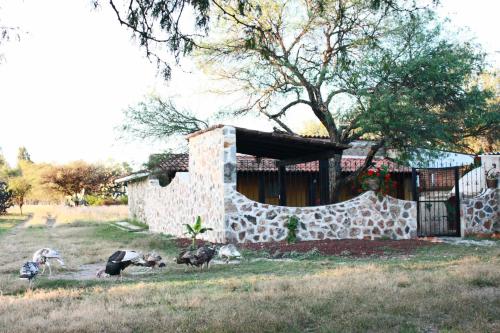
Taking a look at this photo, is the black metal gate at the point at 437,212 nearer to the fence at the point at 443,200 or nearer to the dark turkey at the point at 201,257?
the fence at the point at 443,200

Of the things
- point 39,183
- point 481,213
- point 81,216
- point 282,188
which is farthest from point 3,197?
point 481,213

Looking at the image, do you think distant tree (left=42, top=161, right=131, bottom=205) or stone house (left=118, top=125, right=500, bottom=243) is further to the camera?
distant tree (left=42, top=161, right=131, bottom=205)

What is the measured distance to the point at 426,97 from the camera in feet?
57.6

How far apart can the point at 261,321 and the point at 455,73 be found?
1337 centimetres

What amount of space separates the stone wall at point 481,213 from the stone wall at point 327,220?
172 cm

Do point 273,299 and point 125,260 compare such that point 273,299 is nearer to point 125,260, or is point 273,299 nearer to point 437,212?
point 125,260

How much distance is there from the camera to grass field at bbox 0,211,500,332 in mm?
6117

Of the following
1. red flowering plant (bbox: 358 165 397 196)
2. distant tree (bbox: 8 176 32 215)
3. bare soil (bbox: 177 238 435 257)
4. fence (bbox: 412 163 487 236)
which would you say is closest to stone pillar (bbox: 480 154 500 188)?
fence (bbox: 412 163 487 236)

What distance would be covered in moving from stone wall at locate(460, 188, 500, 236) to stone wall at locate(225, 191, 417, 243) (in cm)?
172

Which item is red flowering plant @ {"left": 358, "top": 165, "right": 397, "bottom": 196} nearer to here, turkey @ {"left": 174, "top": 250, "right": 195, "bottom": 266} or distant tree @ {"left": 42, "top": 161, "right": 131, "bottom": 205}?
turkey @ {"left": 174, "top": 250, "right": 195, "bottom": 266}

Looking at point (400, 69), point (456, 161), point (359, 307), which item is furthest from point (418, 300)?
point (456, 161)

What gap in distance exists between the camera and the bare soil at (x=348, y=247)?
13633 millimetres

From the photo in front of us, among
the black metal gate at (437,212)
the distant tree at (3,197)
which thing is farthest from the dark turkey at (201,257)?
the distant tree at (3,197)

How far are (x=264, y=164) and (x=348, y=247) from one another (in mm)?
9523
